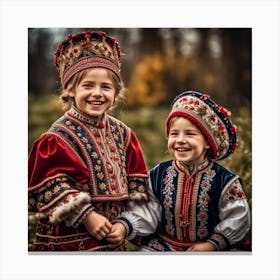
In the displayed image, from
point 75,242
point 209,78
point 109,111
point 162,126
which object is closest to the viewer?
point 75,242

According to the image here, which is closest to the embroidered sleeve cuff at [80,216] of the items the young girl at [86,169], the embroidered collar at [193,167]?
the young girl at [86,169]

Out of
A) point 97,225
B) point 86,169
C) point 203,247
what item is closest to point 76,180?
point 86,169

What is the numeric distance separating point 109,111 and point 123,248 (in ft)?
3.05

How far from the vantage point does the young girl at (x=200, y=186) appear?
11.5 ft

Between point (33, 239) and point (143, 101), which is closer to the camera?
point (33, 239)

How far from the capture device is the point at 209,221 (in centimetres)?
355

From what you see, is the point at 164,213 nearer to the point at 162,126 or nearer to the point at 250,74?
the point at 162,126

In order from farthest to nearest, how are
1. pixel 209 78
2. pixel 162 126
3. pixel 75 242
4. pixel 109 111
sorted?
pixel 162 126 < pixel 209 78 < pixel 109 111 < pixel 75 242

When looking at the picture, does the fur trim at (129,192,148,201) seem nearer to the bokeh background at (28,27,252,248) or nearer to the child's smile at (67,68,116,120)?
the bokeh background at (28,27,252,248)

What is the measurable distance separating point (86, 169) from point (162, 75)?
102 cm

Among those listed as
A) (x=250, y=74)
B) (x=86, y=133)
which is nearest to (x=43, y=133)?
(x=86, y=133)

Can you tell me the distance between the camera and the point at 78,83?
346 cm

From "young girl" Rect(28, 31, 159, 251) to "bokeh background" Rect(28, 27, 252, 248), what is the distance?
211 mm

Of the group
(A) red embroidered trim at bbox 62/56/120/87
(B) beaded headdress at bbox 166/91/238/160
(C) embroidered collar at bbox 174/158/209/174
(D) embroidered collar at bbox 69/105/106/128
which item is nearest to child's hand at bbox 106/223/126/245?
(C) embroidered collar at bbox 174/158/209/174
